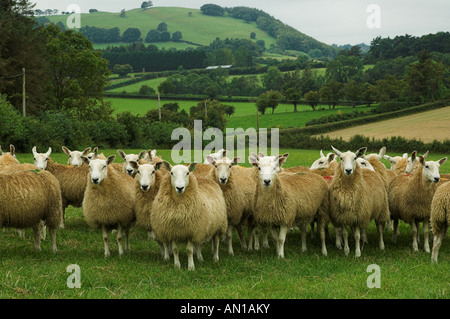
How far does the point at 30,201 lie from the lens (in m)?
9.77

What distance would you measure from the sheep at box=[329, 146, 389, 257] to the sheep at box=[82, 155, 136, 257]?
13.6 ft

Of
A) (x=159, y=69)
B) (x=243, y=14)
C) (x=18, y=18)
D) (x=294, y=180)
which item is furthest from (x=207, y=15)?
(x=294, y=180)

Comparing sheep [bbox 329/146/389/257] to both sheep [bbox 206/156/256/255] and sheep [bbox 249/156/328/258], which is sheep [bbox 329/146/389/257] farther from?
sheep [bbox 206/156/256/255]

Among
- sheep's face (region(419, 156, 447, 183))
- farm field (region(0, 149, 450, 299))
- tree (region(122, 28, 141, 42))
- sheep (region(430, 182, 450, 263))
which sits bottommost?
farm field (region(0, 149, 450, 299))

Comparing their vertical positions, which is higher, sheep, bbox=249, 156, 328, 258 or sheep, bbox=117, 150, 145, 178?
sheep, bbox=117, 150, 145, 178

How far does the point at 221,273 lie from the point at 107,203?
276 cm

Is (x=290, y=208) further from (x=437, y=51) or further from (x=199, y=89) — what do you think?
(x=437, y=51)

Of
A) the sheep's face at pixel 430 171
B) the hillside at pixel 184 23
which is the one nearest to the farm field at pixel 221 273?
the sheep's face at pixel 430 171

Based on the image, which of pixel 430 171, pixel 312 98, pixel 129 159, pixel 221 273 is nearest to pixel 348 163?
pixel 430 171

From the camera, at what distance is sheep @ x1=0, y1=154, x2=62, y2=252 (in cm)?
953

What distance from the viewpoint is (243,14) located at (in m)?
199

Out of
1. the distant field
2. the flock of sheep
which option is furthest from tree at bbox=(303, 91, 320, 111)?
the flock of sheep

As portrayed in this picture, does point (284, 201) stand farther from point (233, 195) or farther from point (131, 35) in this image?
point (131, 35)

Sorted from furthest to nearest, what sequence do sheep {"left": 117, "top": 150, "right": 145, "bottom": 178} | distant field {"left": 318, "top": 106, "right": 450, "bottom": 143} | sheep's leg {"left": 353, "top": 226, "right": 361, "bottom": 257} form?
distant field {"left": 318, "top": 106, "right": 450, "bottom": 143}, sheep {"left": 117, "top": 150, "right": 145, "bottom": 178}, sheep's leg {"left": 353, "top": 226, "right": 361, "bottom": 257}
